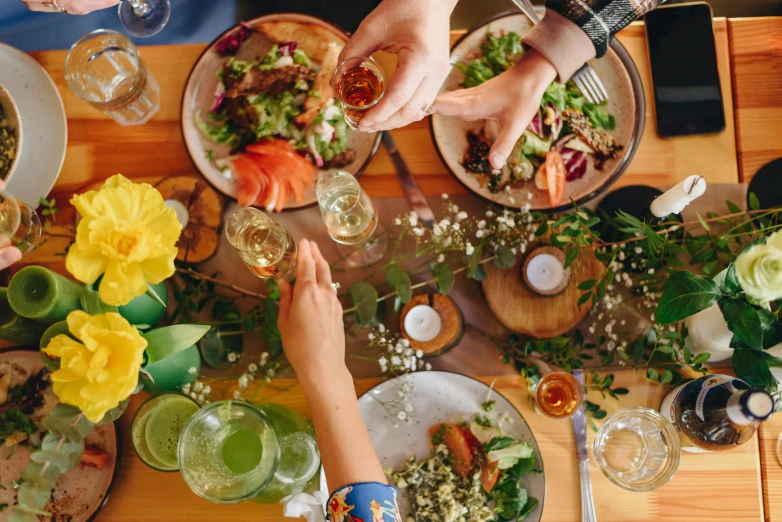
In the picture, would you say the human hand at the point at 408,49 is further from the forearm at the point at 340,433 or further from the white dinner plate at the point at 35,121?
the white dinner plate at the point at 35,121

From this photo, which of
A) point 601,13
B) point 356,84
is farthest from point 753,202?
point 356,84

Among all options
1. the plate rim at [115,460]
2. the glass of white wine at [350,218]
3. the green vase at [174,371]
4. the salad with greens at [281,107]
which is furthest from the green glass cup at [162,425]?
the salad with greens at [281,107]

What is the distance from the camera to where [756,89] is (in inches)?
48.3

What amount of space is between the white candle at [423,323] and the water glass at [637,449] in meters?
0.41

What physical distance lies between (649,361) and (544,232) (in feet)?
1.16

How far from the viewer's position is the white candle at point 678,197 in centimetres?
103

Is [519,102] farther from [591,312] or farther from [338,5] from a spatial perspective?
[338,5]

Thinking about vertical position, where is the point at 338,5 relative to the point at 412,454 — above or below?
above

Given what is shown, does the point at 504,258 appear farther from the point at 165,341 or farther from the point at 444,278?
the point at 165,341

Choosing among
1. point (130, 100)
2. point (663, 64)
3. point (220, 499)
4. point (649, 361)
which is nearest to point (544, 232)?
point (649, 361)

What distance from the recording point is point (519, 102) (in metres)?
1.14

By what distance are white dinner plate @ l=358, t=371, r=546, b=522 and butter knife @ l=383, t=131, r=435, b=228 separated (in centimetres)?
37

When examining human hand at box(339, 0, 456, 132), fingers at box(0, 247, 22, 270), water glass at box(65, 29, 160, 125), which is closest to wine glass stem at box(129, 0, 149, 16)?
water glass at box(65, 29, 160, 125)

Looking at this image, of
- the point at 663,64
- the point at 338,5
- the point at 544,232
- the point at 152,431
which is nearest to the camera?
the point at 152,431
